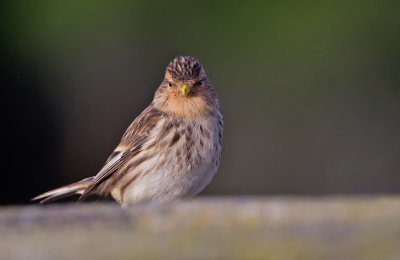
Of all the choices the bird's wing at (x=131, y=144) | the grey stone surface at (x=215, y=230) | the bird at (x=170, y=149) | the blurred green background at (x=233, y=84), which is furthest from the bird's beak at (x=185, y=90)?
the blurred green background at (x=233, y=84)

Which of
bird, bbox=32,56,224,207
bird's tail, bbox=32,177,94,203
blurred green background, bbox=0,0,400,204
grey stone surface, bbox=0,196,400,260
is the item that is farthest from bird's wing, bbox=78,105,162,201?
Result: blurred green background, bbox=0,0,400,204

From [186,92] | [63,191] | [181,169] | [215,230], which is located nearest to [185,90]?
[186,92]

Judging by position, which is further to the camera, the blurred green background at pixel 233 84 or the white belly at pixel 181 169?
the blurred green background at pixel 233 84

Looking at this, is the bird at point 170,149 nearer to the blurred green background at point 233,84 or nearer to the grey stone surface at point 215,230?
the grey stone surface at point 215,230

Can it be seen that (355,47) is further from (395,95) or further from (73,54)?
(73,54)

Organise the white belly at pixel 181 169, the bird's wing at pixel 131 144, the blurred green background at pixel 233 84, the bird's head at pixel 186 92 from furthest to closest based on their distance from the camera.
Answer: the blurred green background at pixel 233 84 < the bird's wing at pixel 131 144 < the bird's head at pixel 186 92 < the white belly at pixel 181 169

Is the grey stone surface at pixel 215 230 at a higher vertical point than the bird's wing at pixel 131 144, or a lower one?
higher

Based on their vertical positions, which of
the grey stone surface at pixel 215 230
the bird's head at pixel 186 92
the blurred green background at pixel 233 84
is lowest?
the blurred green background at pixel 233 84
